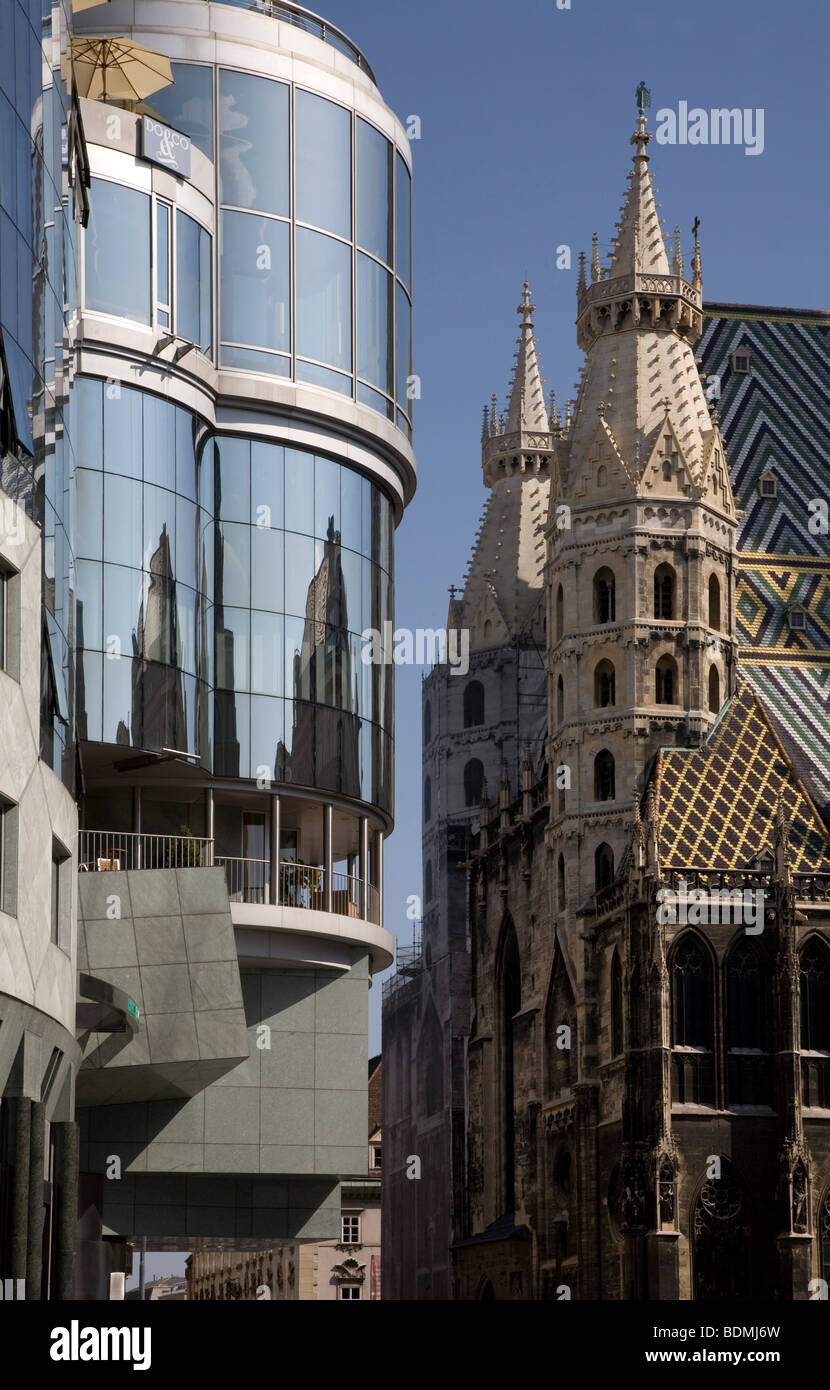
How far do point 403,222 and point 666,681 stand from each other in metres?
21.5

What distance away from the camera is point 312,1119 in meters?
53.3

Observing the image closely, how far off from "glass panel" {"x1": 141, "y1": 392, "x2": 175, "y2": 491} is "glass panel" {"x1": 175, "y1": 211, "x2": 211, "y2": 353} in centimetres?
190

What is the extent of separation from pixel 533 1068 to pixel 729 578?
1774 centimetres

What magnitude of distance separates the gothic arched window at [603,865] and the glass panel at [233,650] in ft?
77.0

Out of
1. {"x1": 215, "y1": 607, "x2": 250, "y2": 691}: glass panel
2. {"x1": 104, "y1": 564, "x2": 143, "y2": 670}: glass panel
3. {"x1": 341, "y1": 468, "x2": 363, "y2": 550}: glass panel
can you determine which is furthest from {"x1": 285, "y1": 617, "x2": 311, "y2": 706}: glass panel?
{"x1": 104, "y1": 564, "x2": 143, "y2": 670}: glass panel

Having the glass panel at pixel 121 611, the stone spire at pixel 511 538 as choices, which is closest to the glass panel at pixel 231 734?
the glass panel at pixel 121 611

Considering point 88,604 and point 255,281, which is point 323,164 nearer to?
point 255,281

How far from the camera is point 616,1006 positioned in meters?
72.1

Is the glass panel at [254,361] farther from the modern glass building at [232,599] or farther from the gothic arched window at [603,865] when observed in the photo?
the gothic arched window at [603,865]

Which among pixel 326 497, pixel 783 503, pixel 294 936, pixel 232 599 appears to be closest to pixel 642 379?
pixel 783 503

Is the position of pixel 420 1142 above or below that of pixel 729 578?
below

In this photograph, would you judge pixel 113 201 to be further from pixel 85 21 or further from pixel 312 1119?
pixel 312 1119

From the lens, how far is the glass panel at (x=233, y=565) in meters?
54.3

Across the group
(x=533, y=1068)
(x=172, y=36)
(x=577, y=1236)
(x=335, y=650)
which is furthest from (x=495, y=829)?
(x=172, y=36)
